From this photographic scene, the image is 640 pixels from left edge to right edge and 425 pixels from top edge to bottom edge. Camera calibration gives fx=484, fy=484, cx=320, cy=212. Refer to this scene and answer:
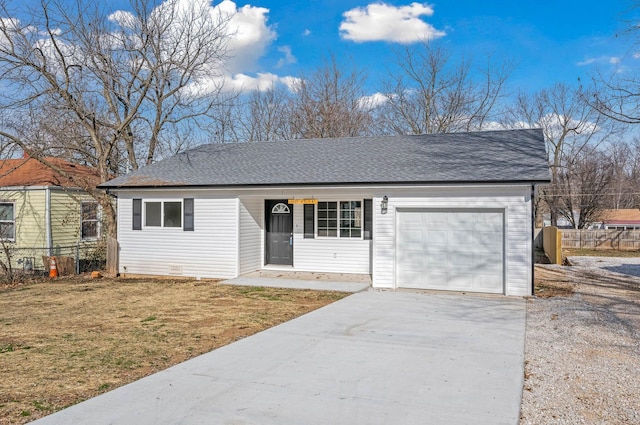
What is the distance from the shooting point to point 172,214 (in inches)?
563

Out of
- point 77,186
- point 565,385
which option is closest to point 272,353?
point 565,385

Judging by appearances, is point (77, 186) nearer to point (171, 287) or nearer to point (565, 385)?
point (171, 287)

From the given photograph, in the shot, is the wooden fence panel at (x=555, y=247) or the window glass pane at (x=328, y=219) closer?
the window glass pane at (x=328, y=219)

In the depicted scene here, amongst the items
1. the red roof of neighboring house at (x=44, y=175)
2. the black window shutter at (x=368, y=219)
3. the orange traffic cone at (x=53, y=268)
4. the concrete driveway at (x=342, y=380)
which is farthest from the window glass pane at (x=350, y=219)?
the red roof of neighboring house at (x=44, y=175)

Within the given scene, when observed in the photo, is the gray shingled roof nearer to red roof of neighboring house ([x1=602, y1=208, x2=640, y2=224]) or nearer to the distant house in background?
the distant house in background

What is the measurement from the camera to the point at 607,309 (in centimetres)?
979

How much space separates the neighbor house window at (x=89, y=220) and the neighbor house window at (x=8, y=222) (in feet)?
7.57

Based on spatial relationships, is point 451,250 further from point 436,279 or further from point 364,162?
point 364,162

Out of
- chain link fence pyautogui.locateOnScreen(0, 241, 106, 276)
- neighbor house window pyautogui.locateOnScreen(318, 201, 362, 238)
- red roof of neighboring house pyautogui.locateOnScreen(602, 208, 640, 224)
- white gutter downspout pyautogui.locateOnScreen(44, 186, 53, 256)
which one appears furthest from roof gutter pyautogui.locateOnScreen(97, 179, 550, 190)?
red roof of neighboring house pyautogui.locateOnScreen(602, 208, 640, 224)

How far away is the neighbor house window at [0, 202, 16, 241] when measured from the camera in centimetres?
1766

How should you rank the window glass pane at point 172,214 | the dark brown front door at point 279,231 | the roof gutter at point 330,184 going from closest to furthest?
the roof gutter at point 330,184
the window glass pane at point 172,214
the dark brown front door at point 279,231

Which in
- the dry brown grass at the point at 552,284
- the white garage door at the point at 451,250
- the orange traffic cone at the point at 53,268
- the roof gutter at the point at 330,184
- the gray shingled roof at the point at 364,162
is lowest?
the dry brown grass at the point at 552,284

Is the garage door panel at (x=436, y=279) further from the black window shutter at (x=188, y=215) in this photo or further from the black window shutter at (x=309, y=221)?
the black window shutter at (x=188, y=215)

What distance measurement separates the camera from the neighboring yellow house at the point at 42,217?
17.1m
